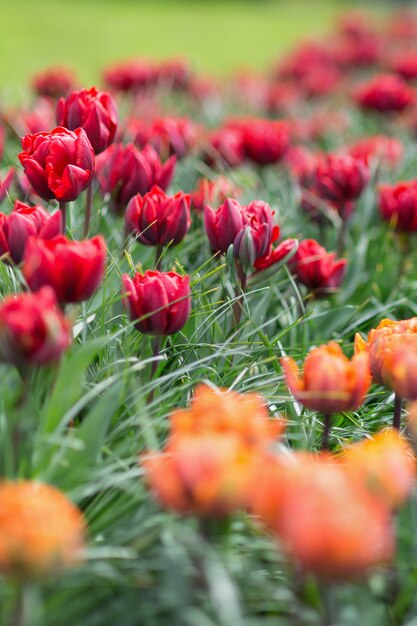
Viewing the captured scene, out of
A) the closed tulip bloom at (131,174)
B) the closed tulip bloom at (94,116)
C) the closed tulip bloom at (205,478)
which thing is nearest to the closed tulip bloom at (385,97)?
the closed tulip bloom at (131,174)

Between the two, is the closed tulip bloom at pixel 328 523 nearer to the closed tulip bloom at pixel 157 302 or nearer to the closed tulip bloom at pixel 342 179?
the closed tulip bloom at pixel 157 302

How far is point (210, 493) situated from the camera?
2.81 ft

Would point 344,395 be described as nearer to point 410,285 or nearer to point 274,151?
point 410,285

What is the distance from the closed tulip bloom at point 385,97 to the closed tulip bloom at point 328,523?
2.76 metres

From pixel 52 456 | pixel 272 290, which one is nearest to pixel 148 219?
pixel 272 290

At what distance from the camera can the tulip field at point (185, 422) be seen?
86 cm

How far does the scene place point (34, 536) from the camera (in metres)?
0.82

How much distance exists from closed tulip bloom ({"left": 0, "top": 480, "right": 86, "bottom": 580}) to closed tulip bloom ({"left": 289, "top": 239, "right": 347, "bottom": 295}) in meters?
0.98

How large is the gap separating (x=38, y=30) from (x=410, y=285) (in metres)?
7.86

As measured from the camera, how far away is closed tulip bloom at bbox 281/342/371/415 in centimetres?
113

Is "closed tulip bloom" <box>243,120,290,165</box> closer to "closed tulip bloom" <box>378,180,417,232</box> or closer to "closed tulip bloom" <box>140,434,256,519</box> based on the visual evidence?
"closed tulip bloom" <box>378,180,417,232</box>

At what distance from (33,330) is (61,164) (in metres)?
0.58

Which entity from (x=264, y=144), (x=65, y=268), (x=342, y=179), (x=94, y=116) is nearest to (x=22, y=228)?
(x=65, y=268)

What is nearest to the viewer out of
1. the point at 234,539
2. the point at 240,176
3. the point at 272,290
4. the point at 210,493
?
the point at 210,493
